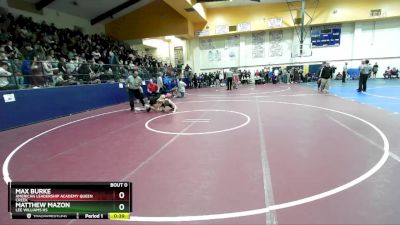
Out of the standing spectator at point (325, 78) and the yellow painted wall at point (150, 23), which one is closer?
the standing spectator at point (325, 78)

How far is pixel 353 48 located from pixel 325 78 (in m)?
13.8

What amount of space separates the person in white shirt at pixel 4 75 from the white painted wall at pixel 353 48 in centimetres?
2270

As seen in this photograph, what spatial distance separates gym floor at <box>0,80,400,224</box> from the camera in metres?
3.10

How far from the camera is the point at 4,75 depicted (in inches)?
350

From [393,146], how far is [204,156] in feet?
12.4

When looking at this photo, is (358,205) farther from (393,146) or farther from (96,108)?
(96,108)

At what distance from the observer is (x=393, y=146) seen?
523 centimetres

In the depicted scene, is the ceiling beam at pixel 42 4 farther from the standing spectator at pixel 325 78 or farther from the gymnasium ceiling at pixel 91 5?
the standing spectator at pixel 325 78

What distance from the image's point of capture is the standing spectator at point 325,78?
14.5 metres
